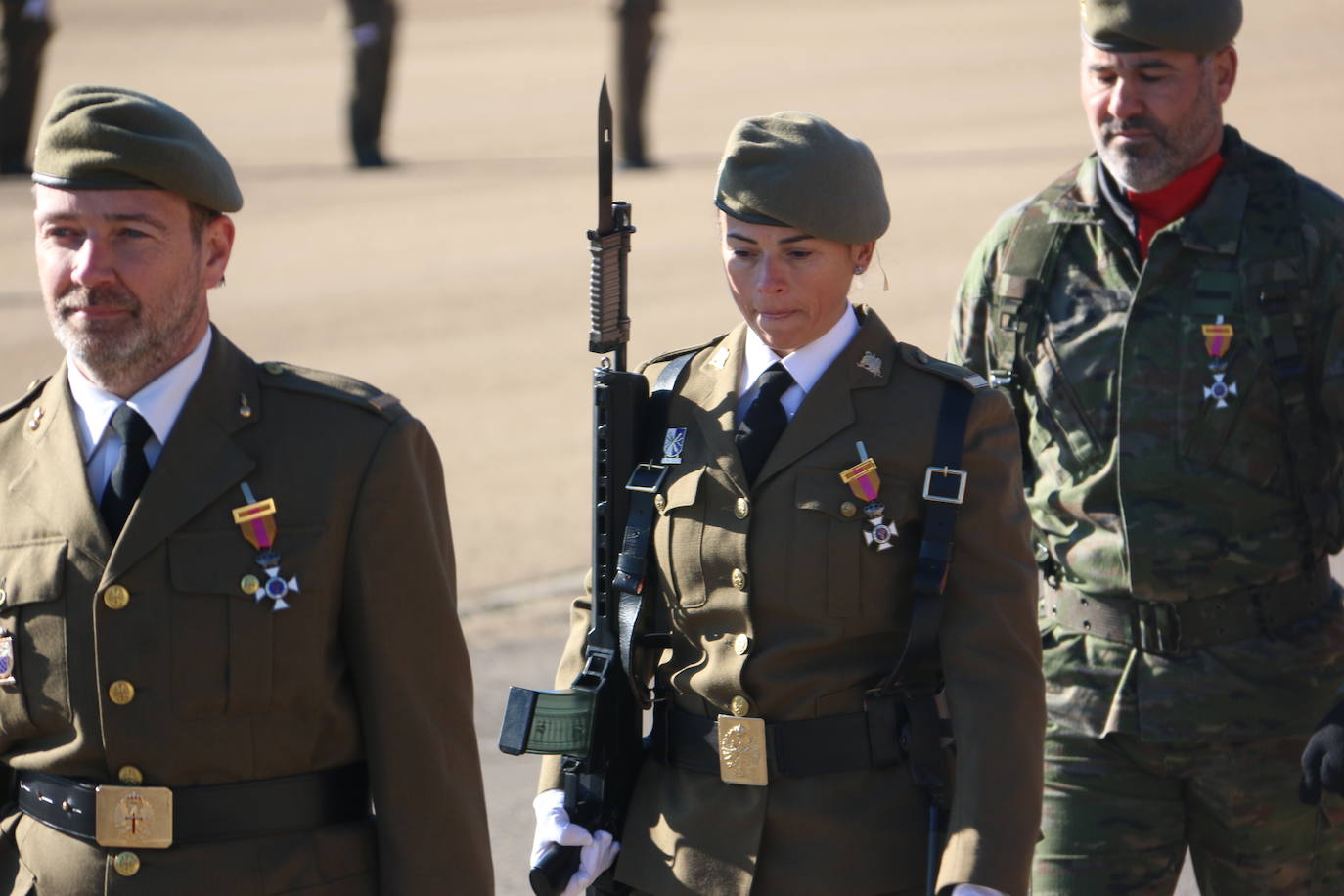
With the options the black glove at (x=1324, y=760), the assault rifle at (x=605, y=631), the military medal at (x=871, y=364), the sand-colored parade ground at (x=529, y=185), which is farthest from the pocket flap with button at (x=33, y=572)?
the black glove at (x=1324, y=760)

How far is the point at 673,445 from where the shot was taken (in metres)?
3.74

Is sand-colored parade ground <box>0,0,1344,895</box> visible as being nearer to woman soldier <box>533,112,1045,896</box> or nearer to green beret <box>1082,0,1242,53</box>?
woman soldier <box>533,112,1045,896</box>

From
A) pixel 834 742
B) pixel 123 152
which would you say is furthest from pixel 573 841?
pixel 123 152

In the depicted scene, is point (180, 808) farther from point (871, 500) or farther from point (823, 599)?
point (871, 500)

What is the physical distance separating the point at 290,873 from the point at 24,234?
16053 mm

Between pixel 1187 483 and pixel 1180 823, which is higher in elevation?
pixel 1187 483

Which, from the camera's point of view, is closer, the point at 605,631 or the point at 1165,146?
the point at 605,631

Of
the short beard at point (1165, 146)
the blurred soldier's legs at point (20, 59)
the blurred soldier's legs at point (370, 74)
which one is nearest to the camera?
the short beard at point (1165, 146)

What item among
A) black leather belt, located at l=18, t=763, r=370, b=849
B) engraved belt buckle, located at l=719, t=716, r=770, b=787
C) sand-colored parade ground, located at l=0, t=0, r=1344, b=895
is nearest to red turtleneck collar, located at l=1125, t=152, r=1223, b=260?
sand-colored parade ground, located at l=0, t=0, r=1344, b=895

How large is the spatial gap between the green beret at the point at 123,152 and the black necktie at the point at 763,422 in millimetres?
977

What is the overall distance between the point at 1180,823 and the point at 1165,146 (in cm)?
150

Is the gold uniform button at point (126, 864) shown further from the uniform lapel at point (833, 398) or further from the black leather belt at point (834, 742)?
the uniform lapel at point (833, 398)

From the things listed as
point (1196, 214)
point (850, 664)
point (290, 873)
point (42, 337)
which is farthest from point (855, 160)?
point (42, 337)

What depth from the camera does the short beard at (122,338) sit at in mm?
3186
